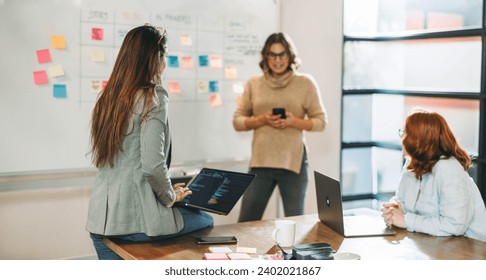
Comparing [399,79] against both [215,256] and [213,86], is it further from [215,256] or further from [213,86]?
[215,256]

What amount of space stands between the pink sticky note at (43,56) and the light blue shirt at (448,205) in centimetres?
205

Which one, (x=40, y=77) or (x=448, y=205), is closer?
(x=448, y=205)

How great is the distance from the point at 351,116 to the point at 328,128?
0.20m

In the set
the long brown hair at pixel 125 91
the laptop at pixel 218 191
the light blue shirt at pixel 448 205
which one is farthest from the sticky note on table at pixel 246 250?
the light blue shirt at pixel 448 205

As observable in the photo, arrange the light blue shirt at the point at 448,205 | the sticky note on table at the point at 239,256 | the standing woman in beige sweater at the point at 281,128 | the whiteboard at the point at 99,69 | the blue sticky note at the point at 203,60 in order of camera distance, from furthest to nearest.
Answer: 1. the blue sticky note at the point at 203,60
2. the standing woman in beige sweater at the point at 281,128
3. the whiteboard at the point at 99,69
4. the light blue shirt at the point at 448,205
5. the sticky note on table at the point at 239,256

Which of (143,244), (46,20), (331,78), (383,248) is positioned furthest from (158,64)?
(331,78)

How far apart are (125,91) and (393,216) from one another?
1.10 metres

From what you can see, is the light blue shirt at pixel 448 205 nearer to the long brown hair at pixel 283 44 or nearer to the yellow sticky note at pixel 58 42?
the long brown hair at pixel 283 44

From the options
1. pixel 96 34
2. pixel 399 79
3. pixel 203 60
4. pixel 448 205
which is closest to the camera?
pixel 448 205

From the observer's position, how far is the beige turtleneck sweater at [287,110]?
3594 mm

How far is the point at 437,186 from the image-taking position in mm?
2389

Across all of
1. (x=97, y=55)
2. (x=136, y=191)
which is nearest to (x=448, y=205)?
(x=136, y=191)

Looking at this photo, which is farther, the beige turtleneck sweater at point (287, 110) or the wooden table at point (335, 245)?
the beige turtleneck sweater at point (287, 110)

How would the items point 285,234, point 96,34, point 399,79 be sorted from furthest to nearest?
point 399,79 → point 96,34 → point 285,234
